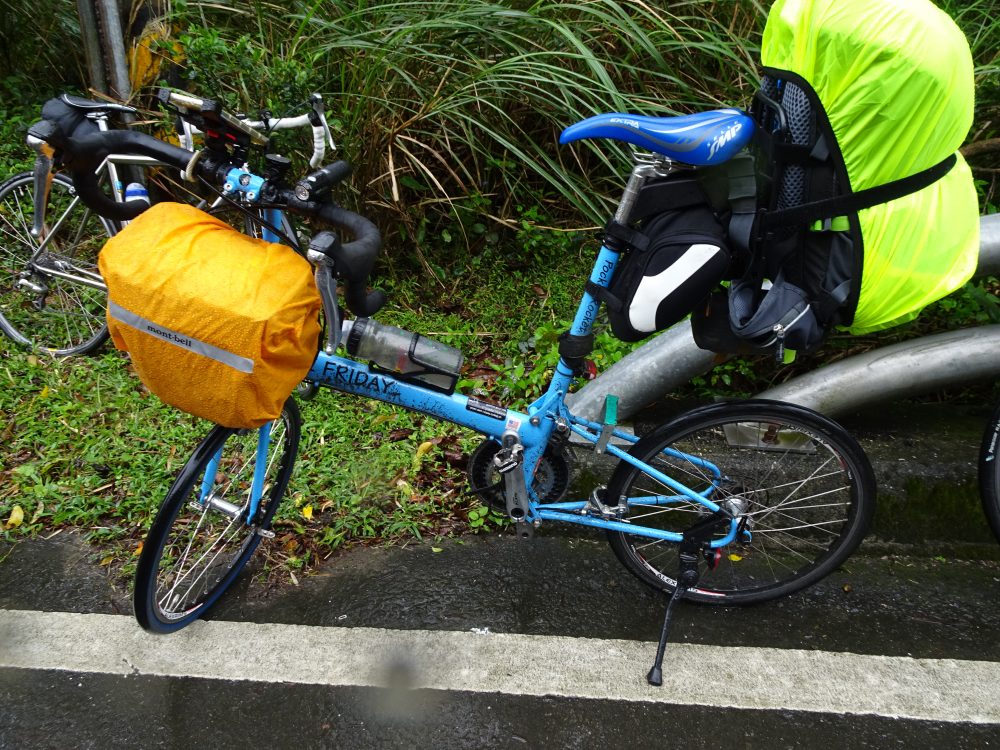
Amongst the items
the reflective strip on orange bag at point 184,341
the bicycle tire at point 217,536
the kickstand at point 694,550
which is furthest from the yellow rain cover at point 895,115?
the bicycle tire at point 217,536

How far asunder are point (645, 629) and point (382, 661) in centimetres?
88

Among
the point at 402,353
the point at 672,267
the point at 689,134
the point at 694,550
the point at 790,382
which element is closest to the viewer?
the point at 689,134

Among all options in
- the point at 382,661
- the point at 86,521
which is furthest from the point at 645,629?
the point at 86,521

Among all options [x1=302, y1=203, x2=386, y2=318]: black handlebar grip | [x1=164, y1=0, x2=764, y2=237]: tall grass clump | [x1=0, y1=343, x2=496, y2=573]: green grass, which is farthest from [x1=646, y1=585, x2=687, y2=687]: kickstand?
[x1=164, y1=0, x2=764, y2=237]: tall grass clump

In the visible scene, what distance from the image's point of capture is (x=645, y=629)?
7.89ft

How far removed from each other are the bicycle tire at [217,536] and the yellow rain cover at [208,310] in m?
0.38

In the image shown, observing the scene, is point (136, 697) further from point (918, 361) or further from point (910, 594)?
point (918, 361)

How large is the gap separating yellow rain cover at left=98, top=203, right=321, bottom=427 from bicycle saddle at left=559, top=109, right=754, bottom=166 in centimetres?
88

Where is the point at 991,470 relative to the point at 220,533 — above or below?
above

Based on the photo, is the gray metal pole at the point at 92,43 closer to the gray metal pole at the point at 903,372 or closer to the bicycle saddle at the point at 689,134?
the bicycle saddle at the point at 689,134

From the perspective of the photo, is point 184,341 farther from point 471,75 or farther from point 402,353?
point 471,75

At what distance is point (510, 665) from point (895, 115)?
1860 millimetres

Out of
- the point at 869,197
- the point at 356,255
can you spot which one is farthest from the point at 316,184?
the point at 869,197

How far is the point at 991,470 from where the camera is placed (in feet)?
7.87
